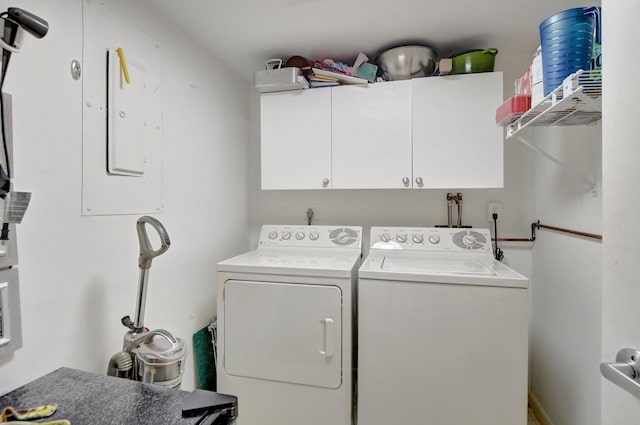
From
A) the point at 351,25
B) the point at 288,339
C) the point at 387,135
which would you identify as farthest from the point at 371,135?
the point at 288,339

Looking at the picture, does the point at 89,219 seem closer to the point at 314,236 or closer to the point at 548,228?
the point at 314,236

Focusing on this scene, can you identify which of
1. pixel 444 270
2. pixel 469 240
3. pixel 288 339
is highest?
pixel 469 240

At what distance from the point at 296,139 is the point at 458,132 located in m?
1.01

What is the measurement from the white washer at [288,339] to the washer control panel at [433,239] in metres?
0.45

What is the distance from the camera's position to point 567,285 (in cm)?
170

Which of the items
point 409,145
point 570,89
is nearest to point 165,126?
point 409,145

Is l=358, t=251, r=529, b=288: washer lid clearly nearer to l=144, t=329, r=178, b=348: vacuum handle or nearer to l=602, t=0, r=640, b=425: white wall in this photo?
l=602, t=0, r=640, b=425: white wall

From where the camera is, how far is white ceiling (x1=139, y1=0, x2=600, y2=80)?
1.58m

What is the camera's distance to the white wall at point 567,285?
1.47m

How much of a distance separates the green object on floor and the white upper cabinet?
1057 mm

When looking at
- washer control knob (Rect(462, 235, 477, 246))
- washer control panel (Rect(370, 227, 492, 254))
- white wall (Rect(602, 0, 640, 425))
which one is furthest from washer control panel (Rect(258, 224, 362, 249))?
white wall (Rect(602, 0, 640, 425))

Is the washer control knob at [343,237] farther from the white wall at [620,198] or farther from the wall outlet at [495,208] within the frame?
the white wall at [620,198]

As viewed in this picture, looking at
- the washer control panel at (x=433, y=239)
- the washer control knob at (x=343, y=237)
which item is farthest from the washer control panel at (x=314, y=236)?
the washer control panel at (x=433, y=239)

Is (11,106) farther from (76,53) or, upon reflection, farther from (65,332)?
(65,332)
